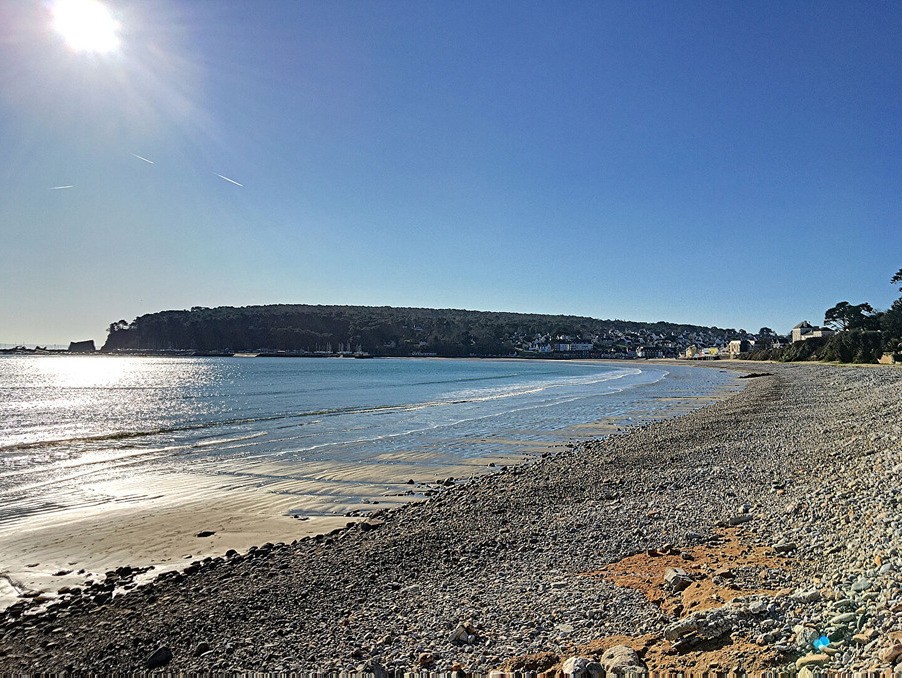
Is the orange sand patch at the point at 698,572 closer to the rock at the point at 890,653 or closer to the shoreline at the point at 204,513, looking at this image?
the rock at the point at 890,653

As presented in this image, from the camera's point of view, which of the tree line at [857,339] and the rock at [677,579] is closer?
the rock at [677,579]

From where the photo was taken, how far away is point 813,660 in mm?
3521

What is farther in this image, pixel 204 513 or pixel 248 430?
pixel 248 430

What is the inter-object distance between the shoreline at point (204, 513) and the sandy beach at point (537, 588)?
0.18 meters

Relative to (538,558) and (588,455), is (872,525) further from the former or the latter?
(588,455)

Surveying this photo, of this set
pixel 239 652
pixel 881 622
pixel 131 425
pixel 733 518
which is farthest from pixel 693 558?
pixel 131 425

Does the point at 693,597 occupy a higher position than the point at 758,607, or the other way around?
the point at 758,607

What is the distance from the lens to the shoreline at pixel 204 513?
8047 mm

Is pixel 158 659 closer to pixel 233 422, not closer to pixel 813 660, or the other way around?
pixel 813 660

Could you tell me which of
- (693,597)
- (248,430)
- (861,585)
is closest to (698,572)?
(693,597)

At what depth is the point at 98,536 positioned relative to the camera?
938 cm

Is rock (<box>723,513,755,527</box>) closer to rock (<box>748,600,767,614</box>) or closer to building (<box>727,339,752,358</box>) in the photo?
rock (<box>748,600,767,614</box>)

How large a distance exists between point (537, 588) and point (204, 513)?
7.57 metres

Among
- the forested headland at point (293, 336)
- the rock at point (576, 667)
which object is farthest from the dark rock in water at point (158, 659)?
the forested headland at point (293, 336)
